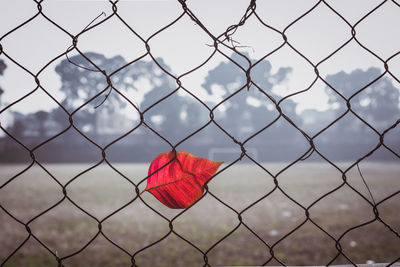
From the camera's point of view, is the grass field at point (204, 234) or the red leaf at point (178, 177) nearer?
the red leaf at point (178, 177)

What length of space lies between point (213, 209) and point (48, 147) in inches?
905

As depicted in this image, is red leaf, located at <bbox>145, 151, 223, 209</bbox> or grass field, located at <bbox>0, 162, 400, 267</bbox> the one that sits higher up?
red leaf, located at <bbox>145, 151, 223, 209</bbox>

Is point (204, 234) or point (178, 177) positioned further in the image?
point (204, 234)

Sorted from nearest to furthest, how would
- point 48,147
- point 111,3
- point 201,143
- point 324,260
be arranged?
point 111,3 < point 324,260 < point 48,147 < point 201,143

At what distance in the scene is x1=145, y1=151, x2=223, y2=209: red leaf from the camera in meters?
0.67

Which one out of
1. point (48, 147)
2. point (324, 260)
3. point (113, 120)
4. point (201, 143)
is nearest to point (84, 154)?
point (48, 147)

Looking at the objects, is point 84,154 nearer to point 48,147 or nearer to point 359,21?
point 48,147

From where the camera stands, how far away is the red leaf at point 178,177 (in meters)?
0.67

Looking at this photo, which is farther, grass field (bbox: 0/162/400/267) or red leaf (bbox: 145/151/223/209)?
grass field (bbox: 0/162/400/267)

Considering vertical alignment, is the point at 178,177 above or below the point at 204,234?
above

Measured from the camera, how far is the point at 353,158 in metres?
24.7

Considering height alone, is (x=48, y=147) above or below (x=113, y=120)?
above

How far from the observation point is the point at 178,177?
671mm

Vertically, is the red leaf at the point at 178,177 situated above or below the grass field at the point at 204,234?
above
